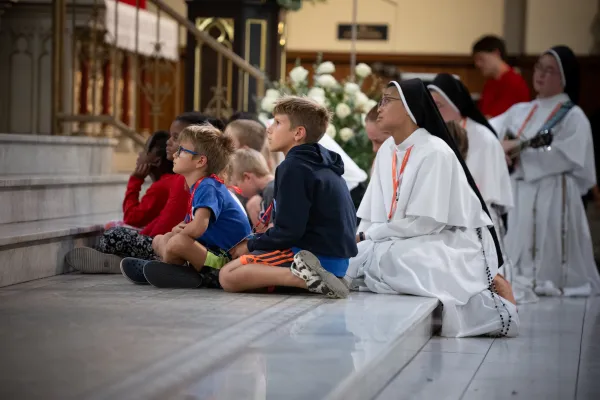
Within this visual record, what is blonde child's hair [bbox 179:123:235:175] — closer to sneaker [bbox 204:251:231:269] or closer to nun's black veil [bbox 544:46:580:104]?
sneaker [bbox 204:251:231:269]

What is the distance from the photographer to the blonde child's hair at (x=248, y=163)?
20.7ft

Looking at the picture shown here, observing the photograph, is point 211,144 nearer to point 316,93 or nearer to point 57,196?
point 57,196

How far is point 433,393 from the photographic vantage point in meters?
3.94

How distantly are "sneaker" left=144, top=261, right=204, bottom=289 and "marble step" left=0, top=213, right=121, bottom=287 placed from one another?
23.6 inches

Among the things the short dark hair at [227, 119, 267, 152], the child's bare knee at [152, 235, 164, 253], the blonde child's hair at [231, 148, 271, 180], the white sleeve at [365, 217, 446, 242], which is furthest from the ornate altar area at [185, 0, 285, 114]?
the white sleeve at [365, 217, 446, 242]

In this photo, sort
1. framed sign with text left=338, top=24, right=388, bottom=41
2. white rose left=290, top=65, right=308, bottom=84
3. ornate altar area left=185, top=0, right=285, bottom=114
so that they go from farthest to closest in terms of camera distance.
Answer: framed sign with text left=338, top=24, right=388, bottom=41 < ornate altar area left=185, top=0, right=285, bottom=114 < white rose left=290, top=65, right=308, bottom=84

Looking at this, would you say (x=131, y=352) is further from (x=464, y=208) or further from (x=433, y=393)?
(x=464, y=208)

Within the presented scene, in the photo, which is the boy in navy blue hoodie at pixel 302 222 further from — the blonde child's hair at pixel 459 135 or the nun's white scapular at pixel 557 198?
the nun's white scapular at pixel 557 198

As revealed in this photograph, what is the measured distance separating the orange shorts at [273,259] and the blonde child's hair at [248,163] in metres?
1.29

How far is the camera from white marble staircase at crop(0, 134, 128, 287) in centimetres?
530

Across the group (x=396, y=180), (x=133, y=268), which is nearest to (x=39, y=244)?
(x=133, y=268)

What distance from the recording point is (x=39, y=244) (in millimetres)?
5438

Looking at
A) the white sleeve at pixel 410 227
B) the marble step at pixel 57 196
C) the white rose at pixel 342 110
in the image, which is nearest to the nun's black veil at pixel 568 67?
the white rose at pixel 342 110

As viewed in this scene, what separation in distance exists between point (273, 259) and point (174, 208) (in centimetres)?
93
